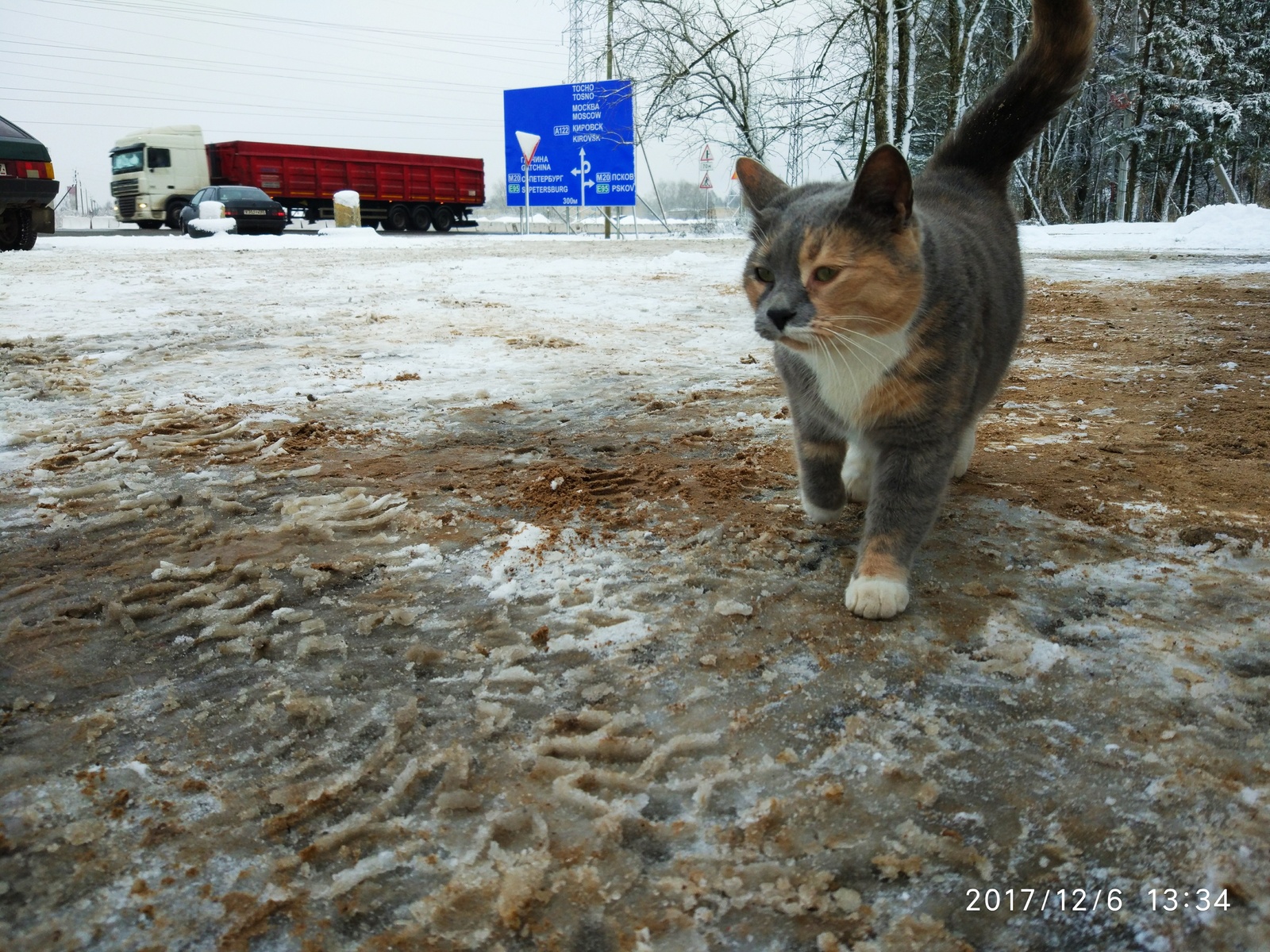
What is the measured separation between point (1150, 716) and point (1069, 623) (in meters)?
0.36

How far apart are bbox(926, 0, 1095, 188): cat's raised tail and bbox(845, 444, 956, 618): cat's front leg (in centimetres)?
143

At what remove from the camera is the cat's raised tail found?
8.90 ft

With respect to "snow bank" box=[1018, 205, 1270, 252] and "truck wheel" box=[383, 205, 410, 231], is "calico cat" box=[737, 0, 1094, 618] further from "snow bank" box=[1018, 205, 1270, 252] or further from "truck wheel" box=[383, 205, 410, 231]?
"truck wheel" box=[383, 205, 410, 231]

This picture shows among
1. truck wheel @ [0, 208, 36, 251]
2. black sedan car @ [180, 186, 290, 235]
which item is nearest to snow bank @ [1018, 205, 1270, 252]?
truck wheel @ [0, 208, 36, 251]

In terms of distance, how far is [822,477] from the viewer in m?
2.34

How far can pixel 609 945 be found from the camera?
3.49 ft

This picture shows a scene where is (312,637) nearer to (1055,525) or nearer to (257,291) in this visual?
(1055,525)

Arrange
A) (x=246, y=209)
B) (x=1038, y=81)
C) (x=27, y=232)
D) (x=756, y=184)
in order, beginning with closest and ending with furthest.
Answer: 1. (x=756, y=184)
2. (x=1038, y=81)
3. (x=27, y=232)
4. (x=246, y=209)

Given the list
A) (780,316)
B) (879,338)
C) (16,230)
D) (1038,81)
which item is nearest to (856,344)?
(879,338)

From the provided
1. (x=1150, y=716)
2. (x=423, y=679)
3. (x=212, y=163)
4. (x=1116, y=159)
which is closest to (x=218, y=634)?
(x=423, y=679)

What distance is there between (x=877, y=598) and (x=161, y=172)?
88.8 feet

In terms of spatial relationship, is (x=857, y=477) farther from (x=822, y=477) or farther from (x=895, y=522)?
(x=895, y=522)

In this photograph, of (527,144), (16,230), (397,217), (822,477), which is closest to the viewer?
(822,477)
